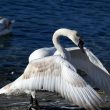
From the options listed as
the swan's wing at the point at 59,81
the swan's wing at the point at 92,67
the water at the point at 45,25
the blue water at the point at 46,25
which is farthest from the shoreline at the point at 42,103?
the blue water at the point at 46,25

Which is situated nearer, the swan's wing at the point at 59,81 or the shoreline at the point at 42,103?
the swan's wing at the point at 59,81

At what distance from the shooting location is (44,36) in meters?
21.0

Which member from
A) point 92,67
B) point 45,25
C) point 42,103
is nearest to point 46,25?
point 45,25

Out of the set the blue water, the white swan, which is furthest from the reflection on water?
the white swan

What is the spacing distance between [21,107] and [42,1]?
1430cm

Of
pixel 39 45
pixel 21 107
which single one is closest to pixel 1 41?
pixel 39 45

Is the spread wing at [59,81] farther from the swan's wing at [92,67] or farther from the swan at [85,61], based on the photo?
the swan at [85,61]

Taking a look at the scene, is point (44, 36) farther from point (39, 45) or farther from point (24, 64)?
point (24, 64)

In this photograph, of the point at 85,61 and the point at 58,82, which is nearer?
the point at 58,82

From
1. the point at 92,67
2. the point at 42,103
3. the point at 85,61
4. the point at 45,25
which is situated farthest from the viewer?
the point at 45,25

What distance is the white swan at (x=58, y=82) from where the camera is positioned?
9.45 meters

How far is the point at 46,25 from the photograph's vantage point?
22500 mm

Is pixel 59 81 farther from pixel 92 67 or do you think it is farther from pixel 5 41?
pixel 5 41

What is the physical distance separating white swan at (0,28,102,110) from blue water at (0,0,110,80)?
5.66 m
